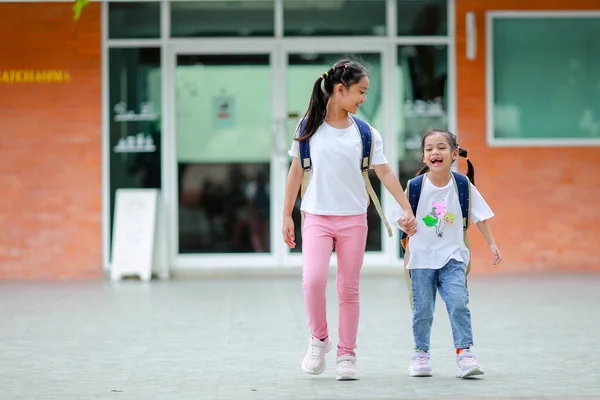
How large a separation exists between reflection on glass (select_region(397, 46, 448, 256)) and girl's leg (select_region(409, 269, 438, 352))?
653 cm

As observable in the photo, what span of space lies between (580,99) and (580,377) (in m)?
7.15

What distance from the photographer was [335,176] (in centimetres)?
684

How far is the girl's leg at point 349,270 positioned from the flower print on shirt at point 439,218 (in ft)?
1.35

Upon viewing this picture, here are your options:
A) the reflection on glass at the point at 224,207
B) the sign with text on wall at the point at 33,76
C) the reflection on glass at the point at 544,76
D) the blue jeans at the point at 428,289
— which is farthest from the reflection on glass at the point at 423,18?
the blue jeans at the point at 428,289

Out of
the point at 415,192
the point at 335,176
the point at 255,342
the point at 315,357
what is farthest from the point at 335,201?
the point at 255,342

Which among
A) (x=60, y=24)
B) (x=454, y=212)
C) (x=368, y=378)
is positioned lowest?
(x=368, y=378)

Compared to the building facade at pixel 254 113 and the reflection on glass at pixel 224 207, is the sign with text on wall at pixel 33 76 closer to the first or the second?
the building facade at pixel 254 113

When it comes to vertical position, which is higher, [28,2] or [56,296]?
[28,2]

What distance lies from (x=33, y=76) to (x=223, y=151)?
220 centimetres

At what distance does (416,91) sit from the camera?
13.6m

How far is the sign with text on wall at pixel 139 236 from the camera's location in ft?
42.7

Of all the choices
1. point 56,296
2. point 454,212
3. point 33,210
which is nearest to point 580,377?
point 454,212

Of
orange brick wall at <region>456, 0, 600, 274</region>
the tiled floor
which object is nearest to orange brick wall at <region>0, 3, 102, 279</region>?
the tiled floor

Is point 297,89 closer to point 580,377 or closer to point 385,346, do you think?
point 385,346
